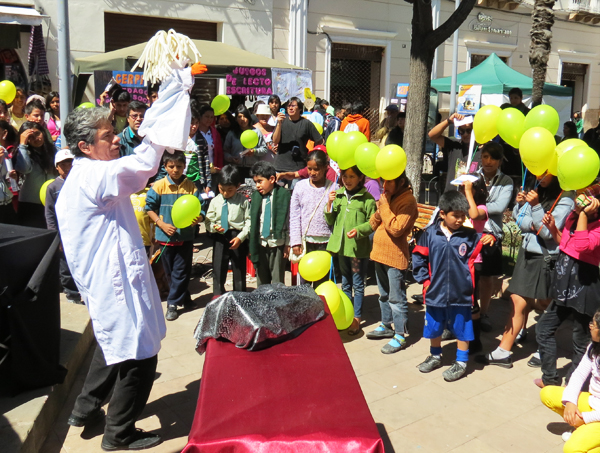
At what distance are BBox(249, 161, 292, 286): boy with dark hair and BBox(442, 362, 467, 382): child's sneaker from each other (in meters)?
1.99

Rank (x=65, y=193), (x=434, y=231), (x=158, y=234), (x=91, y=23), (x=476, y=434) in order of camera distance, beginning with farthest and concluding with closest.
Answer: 1. (x=91, y=23)
2. (x=158, y=234)
3. (x=434, y=231)
4. (x=476, y=434)
5. (x=65, y=193)

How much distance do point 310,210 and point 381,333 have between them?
1320 millimetres

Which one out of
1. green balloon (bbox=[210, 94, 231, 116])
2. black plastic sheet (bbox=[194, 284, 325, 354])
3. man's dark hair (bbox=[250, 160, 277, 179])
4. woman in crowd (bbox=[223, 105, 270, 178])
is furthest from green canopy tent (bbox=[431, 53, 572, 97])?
black plastic sheet (bbox=[194, 284, 325, 354])

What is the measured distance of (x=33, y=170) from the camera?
19.5 ft

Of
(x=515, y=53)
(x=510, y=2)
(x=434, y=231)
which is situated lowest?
(x=434, y=231)

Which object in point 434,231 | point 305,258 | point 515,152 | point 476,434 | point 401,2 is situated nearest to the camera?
point 476,434

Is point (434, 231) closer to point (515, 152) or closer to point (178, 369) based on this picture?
point (178, 369)

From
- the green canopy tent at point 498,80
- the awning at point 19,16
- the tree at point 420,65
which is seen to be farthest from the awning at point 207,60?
the green canopy tent at point 498,80

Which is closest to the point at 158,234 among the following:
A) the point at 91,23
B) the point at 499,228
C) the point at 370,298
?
the point at 370,298

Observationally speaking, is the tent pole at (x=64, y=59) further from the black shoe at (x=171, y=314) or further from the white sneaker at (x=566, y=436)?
the white sneaker at (x=566, y=436)

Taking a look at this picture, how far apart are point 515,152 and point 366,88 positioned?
399 inches

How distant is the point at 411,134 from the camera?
797 centimetres

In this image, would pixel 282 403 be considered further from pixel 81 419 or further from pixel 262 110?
pixel 262 110

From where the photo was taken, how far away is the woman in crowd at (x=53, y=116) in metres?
8.14
